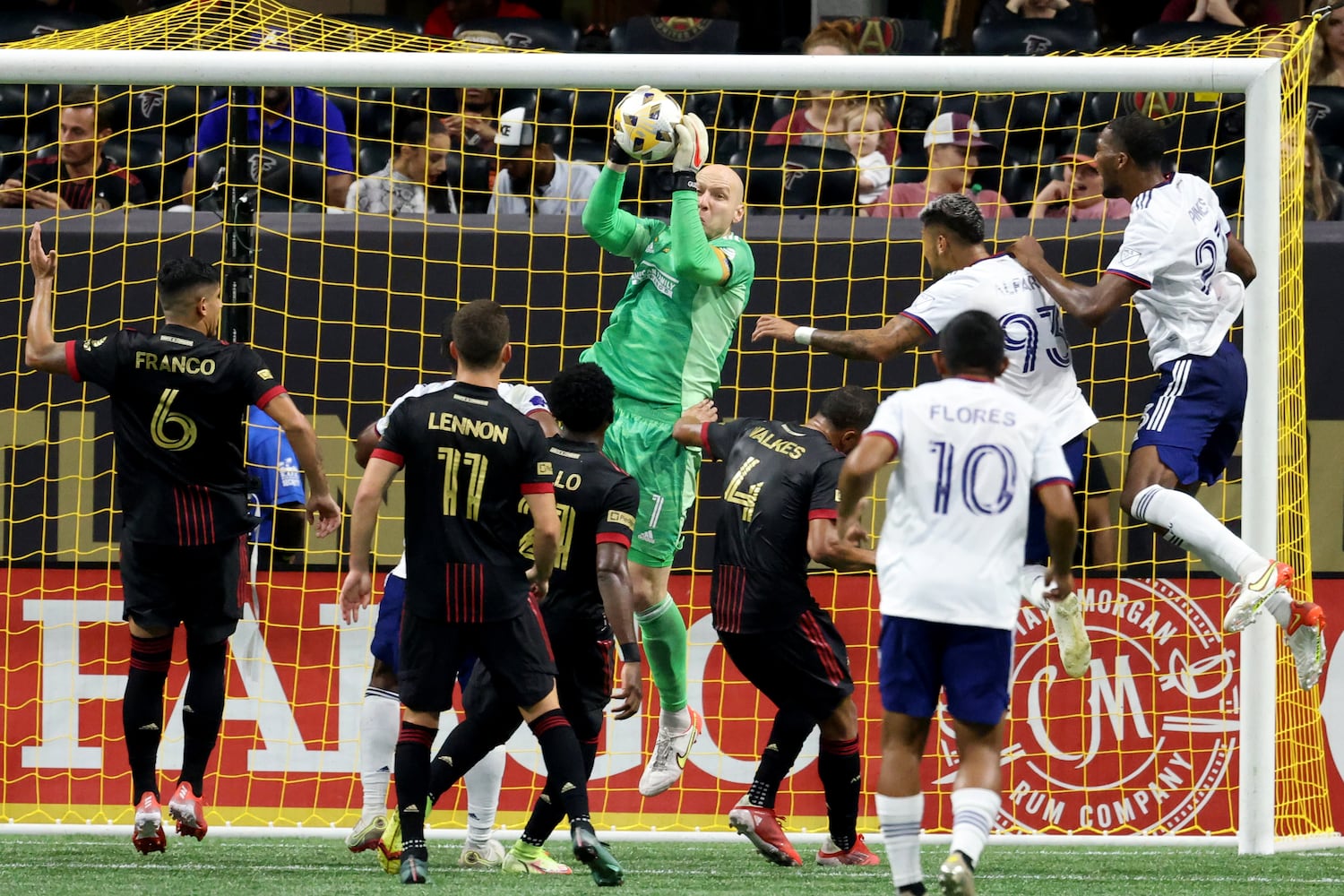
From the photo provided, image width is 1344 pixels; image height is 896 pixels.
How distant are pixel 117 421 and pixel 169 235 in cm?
212

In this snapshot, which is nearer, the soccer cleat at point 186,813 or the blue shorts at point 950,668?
the blue shorts at point 950,668

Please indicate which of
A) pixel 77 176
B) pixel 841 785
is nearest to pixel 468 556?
pixel 841 785

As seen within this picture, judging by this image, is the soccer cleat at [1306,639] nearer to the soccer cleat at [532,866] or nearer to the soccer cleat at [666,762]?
the soccer cleat at [666,762]

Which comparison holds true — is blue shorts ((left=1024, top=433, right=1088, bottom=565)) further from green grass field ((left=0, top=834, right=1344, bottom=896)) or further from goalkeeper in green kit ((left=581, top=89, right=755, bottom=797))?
goalkeeper in green kit ((left=581, top=89, right=755, bottom=797))

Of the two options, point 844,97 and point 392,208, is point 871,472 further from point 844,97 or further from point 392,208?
point 844,97

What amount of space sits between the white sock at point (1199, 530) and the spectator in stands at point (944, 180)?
2572 mm

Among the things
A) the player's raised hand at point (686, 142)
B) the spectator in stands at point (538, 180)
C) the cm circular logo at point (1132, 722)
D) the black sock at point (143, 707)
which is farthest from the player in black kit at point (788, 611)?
the spectator in stands at point (538, 180)

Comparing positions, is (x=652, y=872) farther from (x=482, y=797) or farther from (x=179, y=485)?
(x=179, y=485)

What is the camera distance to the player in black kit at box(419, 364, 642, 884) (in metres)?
Answer: 6.59

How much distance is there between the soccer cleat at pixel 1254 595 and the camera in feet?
22.2

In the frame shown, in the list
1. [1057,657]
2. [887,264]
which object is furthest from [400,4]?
[1057,657]

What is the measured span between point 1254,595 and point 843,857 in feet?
6.20

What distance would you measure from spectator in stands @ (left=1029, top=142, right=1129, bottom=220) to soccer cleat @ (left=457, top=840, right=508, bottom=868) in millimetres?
4080

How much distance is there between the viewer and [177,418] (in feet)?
22.8
